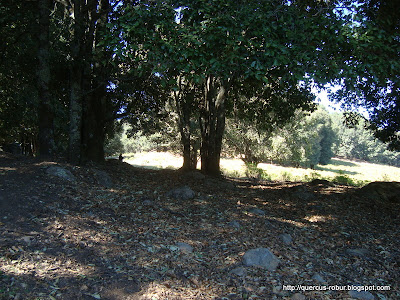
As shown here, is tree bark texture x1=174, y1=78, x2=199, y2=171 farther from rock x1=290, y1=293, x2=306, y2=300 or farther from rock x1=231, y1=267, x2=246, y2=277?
rock x1=290, y1=293, x2=306, y2=300

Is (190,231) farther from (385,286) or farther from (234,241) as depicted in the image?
(385,286)

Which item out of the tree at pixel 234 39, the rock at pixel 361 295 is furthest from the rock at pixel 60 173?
the rock at pixel 361 295

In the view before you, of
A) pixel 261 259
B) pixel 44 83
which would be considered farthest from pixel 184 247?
pixel 44 83

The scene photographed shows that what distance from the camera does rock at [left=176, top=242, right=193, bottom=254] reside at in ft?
14.4

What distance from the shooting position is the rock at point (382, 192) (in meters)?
7.39

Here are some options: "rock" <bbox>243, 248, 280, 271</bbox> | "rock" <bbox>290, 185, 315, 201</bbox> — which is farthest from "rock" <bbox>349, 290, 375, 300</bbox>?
"rock" <bbox>290, 185, 315, 201</bbox>

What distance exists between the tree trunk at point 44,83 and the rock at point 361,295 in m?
7.68

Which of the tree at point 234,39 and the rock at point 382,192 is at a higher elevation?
the tree at point 234,39

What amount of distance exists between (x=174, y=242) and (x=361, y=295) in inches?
106

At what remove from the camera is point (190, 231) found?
5.11m

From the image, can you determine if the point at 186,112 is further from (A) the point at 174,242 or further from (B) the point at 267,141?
(B) the point at 267,141

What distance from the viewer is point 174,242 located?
181 inches

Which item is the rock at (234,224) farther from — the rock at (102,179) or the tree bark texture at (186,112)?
the tree bark texture at (186,112)

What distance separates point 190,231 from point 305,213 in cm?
314
